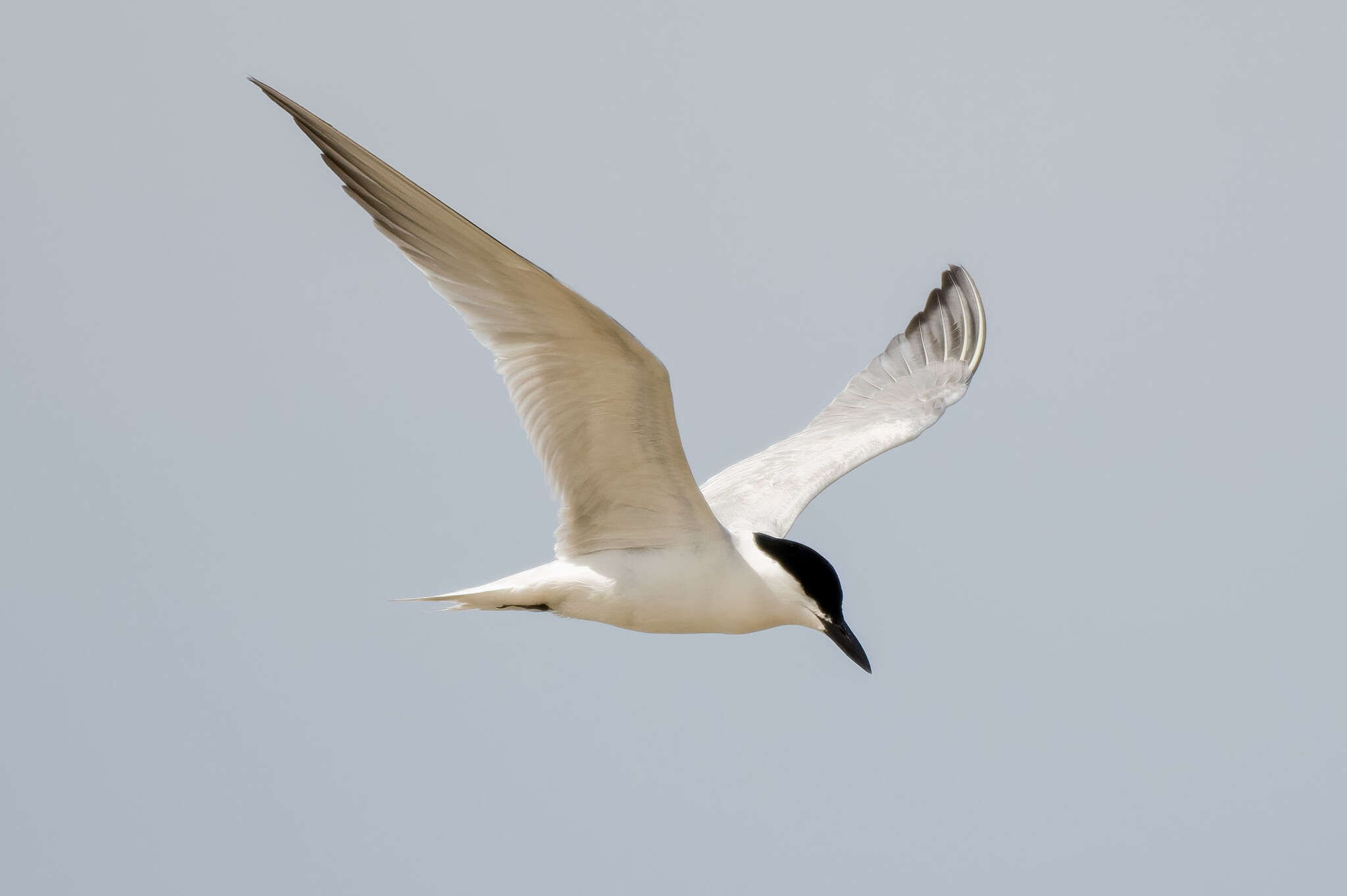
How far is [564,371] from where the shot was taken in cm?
639

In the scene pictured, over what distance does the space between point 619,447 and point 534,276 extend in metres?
1.09

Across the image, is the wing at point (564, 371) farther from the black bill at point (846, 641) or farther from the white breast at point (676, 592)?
the black bill at point (846, 641)

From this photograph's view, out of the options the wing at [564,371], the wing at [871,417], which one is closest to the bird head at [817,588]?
the wing at [564,371]

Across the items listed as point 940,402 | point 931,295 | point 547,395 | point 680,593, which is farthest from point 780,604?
point 931,295

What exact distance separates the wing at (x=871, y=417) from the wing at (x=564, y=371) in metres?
0.79

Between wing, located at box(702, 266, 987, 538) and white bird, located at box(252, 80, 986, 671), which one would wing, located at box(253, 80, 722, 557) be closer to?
white bird, located at box(252, 80, 986, 671)

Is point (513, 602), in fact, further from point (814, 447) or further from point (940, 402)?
point (940, 402)

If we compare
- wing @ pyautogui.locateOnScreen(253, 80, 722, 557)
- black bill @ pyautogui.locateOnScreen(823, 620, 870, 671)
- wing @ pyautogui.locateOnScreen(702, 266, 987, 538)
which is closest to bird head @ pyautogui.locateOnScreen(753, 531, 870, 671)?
black bill @ pyautogui.locateOnScreen(823, 620, 870, 671)

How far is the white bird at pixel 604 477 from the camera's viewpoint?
231 inches

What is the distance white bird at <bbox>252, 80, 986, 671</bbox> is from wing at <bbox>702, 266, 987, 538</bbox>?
0.03m

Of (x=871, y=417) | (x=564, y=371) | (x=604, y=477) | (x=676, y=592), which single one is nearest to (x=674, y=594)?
(x=676, y=592)

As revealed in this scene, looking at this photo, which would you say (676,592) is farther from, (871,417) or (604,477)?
(871,417)

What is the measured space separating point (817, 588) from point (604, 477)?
1.04 m

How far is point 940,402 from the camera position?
9.73m
